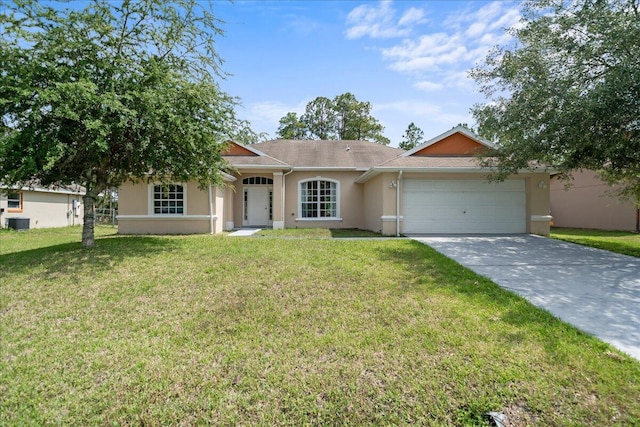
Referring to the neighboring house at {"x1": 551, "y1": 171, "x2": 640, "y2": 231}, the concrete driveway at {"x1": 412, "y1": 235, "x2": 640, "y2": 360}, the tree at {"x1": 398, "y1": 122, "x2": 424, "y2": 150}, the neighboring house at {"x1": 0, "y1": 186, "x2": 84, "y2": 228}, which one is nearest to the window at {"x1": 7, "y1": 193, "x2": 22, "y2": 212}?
the neighboring house at {"x1": 0, "y1": 186, "x2": 84, "y2": 228}

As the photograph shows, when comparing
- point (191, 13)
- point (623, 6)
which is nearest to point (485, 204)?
point (623, 6)

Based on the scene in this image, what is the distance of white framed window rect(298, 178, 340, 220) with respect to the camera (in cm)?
1648

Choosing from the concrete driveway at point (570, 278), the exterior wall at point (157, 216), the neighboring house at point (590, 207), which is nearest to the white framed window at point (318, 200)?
the exterior wall at point (157, 216)

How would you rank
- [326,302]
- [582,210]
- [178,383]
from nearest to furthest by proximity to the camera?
[178,383] < [326,302] < [582,210]

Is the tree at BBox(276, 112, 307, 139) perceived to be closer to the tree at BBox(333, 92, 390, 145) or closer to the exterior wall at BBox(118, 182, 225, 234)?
the tree at BBox(333, 92, 390, 145)

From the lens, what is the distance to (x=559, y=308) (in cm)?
484

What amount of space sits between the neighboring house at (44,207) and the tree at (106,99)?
11.3 m

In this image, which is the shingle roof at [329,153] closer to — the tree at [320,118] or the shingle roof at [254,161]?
the shingle roof at [254,161]

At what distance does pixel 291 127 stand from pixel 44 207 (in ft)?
75.1

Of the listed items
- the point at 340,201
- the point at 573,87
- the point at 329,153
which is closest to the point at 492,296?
the point at 573,87

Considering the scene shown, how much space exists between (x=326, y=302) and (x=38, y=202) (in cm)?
2339

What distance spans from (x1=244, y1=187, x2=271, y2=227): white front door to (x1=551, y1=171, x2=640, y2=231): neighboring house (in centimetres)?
1528

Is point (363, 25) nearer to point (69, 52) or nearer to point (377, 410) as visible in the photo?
point (69, 52)

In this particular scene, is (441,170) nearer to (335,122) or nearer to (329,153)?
(329,153)
